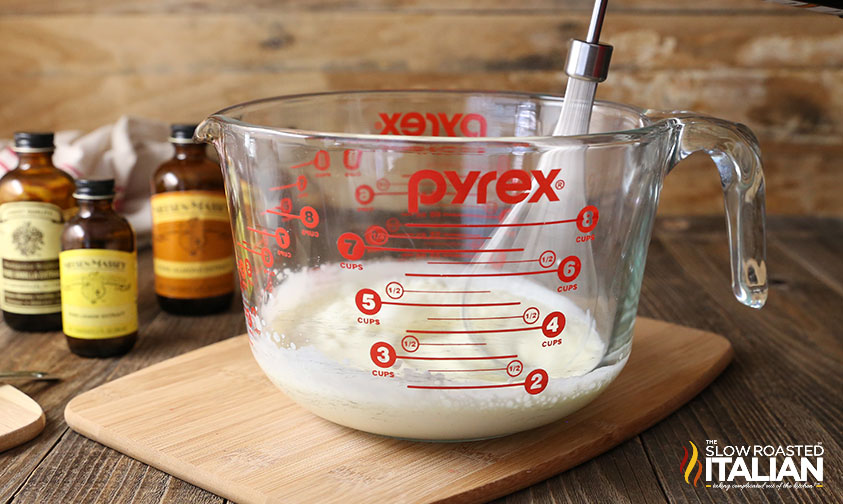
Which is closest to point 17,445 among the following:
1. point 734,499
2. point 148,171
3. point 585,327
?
point 585,327

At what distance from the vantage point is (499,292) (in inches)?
27.9

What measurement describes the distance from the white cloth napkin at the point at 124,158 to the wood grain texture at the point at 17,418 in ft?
1.99

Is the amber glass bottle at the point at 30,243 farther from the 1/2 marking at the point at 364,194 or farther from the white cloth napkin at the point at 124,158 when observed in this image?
the 1/2 marking at the point at 364,194

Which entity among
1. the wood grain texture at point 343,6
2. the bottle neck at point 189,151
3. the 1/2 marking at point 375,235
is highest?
the wood grain texture at point 343,6

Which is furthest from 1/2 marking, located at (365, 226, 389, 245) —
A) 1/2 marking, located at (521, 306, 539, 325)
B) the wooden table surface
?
the wooden table surface

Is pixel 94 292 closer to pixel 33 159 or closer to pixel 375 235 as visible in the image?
pixel 33 159

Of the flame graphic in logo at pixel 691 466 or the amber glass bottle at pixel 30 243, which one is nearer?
the flame graphic in logo at pixel 691 466

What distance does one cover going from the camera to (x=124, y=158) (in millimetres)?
1423

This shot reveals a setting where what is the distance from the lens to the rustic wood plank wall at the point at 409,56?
1.64m

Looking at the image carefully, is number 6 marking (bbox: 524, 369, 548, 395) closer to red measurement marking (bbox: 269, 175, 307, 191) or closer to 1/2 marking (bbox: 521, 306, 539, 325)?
1/2 marking (bbox: 521, 306, 539, 325)

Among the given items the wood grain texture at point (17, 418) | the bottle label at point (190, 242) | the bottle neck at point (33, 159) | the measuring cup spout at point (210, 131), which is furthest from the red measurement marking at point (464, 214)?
the bottle neck at point (33, 159)

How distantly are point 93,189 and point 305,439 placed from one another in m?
0.43

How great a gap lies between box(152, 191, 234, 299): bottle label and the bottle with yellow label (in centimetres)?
13

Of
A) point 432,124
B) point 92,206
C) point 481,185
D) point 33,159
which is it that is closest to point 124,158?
point 33,159
